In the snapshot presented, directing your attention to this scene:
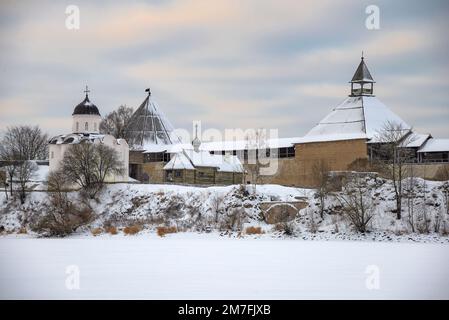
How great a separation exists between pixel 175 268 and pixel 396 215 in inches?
584

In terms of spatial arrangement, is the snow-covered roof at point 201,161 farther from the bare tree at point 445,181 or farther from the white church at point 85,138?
the bare tree at point 445,181

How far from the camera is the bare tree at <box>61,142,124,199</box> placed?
37594 mm

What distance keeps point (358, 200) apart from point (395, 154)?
13.4 ft

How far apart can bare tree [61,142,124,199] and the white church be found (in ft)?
3.24

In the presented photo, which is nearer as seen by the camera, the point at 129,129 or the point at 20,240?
the point at 20,240

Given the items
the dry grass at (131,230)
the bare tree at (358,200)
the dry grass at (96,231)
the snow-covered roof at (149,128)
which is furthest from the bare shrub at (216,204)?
the snow-covered roof at (149,128)

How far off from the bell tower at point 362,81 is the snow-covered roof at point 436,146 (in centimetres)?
737

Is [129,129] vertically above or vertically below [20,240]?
above

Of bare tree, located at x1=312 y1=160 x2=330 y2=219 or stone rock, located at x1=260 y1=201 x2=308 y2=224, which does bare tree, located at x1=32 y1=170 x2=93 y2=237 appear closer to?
stone rock, located at x1=260 y1=201 x2=308 y2=224

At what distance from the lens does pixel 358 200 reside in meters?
31.2

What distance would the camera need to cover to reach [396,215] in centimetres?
3094

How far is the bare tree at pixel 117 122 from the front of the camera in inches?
2019
